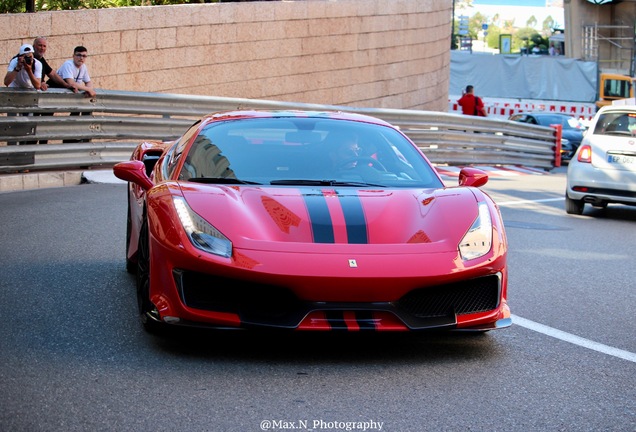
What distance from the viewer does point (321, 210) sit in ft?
18.4

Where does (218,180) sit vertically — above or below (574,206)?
above

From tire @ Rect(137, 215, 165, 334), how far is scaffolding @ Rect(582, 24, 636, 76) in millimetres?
50960

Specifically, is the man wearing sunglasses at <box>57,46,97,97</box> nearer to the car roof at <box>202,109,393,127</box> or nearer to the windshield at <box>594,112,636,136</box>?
the windshield at <box>594,112,636,136</box>

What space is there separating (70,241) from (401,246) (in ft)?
14.8

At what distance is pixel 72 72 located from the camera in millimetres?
15523

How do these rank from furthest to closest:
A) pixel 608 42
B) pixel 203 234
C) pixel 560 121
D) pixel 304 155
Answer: pixel 608 42 < pixel 560 121 < pixel 304 155 < pixel 203 234

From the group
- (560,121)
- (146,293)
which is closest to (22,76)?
(146,293)

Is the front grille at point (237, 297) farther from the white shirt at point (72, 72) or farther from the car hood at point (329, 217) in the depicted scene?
the white shirt at point (72, 72)

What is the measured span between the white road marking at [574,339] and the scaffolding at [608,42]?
50.0 m

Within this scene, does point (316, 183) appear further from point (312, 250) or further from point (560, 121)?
point (560, 121)

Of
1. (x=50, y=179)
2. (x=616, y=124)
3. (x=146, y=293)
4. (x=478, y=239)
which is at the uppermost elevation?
(x=616, y=124)

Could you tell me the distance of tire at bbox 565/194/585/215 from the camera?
47.9ft

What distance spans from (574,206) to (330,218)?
31.7 feet

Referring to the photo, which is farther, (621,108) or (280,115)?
(621,108)
